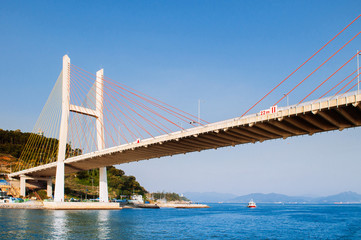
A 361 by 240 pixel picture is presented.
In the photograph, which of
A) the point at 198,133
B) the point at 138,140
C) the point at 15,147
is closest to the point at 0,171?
the point at 15,147

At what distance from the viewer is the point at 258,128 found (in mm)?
25484

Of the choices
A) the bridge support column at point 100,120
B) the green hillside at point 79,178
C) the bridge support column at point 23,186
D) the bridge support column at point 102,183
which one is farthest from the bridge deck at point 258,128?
the green hillside at point 79,178

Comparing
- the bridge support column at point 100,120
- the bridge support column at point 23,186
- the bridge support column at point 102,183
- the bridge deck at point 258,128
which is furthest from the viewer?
the bridge support column at point 23,186

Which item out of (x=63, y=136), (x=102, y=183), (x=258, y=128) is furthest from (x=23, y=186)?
(x=258, y=128)

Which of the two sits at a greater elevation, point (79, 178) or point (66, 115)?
point (66, 115)

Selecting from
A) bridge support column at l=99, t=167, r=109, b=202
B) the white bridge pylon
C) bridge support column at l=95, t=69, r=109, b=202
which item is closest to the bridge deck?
bridge support column at l=95, t=69, r=109, b=202

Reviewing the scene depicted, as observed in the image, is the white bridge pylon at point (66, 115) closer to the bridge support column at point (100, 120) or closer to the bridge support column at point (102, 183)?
the bridge support column at point (100, 120)

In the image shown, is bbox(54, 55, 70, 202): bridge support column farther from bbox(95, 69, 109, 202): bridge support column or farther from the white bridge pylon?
bbox(95, 69, 109, 202): bridge support column

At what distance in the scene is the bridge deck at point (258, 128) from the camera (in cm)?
2030

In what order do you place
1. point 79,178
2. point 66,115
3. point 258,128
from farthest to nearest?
point 79,178
point 66,115
point 258,128

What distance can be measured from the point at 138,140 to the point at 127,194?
2612 inches

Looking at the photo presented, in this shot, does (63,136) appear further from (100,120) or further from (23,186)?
(23,186)

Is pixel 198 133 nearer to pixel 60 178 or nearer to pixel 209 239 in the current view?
pixel 209 239

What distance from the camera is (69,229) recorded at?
85.1 ft
